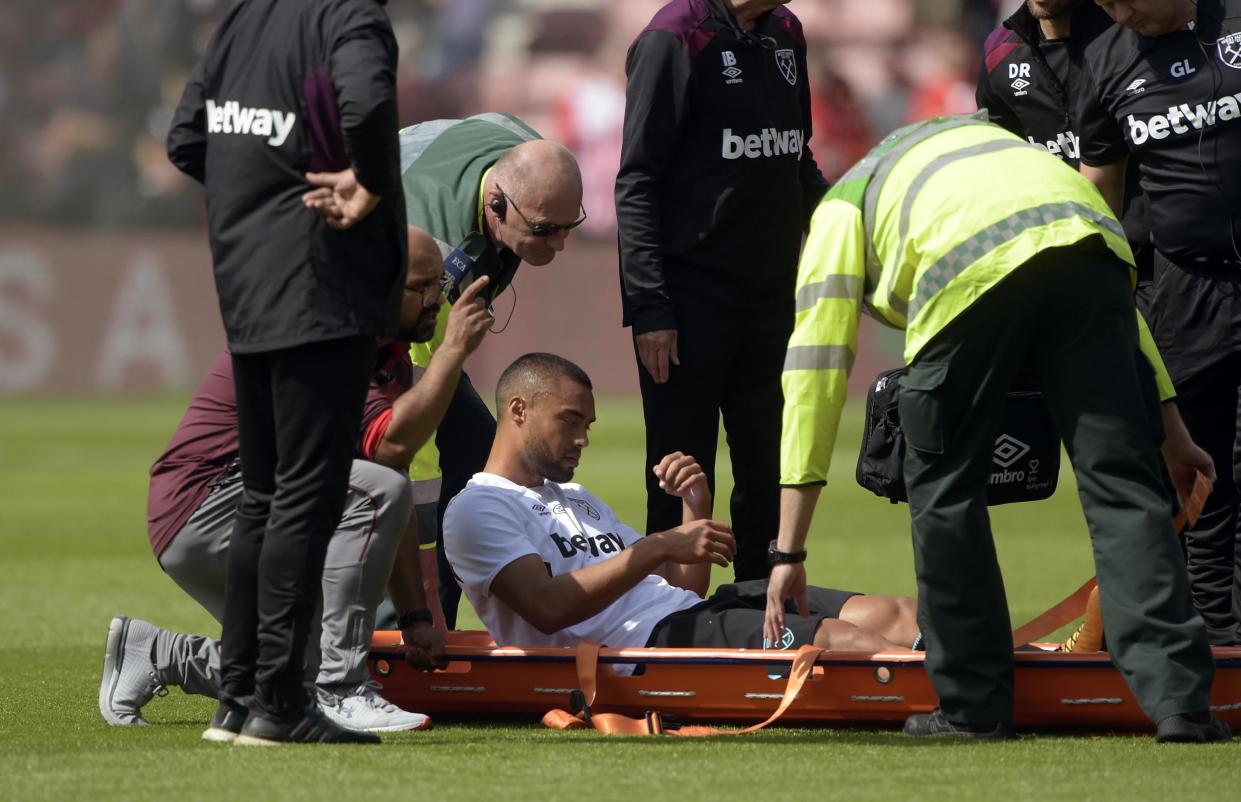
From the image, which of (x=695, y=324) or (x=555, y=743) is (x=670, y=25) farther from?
(x=555, y=743)

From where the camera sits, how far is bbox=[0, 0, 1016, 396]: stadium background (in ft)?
73.0

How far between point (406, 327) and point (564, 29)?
20.9 metres

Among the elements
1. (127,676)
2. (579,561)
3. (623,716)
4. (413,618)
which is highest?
(579,561)

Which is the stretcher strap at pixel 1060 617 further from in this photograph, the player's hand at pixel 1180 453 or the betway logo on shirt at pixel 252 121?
the betway logo on shirt at pixel 252 121

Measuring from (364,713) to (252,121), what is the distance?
1566 millimetres

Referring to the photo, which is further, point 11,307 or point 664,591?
point 11,307

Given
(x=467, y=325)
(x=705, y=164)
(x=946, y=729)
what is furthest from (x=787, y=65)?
(x=946, y=729)

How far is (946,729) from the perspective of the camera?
15.7ft

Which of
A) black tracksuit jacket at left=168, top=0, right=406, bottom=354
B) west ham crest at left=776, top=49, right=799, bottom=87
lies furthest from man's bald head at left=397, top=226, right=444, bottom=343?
west ham crest at left=776, top=49, right=799, bottom=87

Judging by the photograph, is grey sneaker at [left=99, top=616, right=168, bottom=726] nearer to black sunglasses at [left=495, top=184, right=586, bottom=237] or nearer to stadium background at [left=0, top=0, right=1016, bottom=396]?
black sunglasses at [left=495, top=184, right=586, bottom=237]

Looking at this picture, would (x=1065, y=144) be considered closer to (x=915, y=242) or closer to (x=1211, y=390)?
(x=1211, y=390)

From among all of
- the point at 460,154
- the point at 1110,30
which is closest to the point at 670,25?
the point at 460,154

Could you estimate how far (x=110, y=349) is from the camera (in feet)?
75.7

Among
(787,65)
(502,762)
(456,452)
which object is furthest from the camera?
(456,452)
